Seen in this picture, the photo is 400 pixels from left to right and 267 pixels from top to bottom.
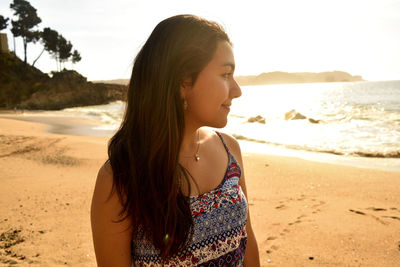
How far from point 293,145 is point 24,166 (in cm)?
971

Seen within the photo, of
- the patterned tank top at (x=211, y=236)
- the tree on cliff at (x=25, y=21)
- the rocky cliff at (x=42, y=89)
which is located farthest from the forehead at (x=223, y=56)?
the tree on cliff at (x=25, y=21)

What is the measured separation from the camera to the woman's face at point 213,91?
1.59m

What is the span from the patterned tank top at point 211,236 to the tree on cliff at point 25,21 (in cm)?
6614

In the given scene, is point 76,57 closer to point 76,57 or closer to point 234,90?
point 76,57

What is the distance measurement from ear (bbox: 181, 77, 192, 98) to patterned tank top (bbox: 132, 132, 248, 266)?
56cm

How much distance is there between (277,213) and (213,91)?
377 centimetres

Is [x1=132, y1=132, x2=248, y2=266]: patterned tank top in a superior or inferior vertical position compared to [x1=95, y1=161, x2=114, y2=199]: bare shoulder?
inferior

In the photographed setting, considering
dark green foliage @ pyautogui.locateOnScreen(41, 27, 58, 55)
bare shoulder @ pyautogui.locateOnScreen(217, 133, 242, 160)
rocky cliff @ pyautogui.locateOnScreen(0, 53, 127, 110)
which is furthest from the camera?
dark green foliage @ pyautogui.locateOnScreen(41, 27, 58, 55)

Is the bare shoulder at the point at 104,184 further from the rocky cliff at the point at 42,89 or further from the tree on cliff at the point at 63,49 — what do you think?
the tree on cliff at the point at 63,49

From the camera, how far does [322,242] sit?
3.86 metres

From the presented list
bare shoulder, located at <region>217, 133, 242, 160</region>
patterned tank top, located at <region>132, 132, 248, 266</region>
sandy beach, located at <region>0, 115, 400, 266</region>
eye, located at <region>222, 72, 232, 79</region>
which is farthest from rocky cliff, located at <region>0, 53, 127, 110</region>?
patterned tank top, located at <region>132, 132, 248, 266</region>

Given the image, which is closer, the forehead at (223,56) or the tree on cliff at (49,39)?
the forehead at (223,56)

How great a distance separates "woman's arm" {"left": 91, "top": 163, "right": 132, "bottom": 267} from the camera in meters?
1.40

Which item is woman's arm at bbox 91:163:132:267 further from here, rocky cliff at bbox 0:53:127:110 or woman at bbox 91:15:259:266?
rocky cliff at bbox 0:53:127:110
